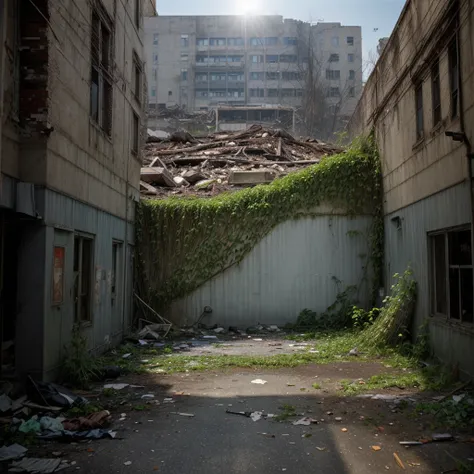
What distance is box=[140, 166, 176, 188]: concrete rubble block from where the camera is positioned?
615 inches

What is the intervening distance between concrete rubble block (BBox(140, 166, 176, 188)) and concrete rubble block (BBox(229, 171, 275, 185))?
6.55 feet

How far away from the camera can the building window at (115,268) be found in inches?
407

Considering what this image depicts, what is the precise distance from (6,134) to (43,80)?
0.96 m

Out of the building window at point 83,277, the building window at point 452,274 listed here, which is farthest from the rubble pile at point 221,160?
the building window at point 452,274

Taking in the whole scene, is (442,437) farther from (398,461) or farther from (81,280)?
(81,280)

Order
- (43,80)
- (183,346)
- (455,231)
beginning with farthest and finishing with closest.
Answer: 1. (183,346)
2. (455,231)
3. (43,80)

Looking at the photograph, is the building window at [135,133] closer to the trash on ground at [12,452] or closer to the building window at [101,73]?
the building window at [101,73]

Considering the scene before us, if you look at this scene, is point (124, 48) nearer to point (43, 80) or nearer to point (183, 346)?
point (43, 80)

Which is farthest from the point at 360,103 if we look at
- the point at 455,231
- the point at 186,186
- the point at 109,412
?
the point at 109,412

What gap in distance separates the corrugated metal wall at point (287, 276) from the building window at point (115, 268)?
255 cm

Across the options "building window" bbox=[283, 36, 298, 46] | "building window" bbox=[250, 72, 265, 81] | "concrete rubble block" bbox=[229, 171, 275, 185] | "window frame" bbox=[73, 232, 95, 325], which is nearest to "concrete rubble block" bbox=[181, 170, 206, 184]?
"concrete rubble block" bbox=[229, 171, 275, 185]

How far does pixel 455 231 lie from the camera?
24.1 feet

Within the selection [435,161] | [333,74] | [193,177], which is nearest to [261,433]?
[435,161]

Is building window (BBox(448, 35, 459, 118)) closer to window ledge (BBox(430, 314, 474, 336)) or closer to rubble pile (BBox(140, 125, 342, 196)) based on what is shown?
window ledge (BBox(430, 314, 474, 336))
